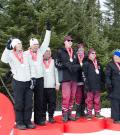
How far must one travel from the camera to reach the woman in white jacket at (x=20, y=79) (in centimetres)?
648

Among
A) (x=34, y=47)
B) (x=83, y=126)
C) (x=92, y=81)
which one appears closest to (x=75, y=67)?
(x=92, y=81)

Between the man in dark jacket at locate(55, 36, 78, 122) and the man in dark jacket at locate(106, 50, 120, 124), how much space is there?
0.60m

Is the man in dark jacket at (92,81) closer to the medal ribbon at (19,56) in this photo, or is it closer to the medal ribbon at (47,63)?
the medal ribbon at (47,63)

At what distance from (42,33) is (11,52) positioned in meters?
11.3

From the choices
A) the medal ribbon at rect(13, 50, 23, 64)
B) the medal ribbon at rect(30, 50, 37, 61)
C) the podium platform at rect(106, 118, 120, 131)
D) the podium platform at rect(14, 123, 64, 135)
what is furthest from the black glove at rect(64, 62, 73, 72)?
the podium platform at rect(106, 118, 120, 131)

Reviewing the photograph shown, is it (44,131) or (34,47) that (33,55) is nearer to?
(34,47)

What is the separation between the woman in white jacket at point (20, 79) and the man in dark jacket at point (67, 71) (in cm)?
71

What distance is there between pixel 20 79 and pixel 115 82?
5.83 feet

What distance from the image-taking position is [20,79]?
6.50 metres

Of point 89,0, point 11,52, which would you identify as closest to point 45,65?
point 11,52

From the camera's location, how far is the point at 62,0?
2092cm

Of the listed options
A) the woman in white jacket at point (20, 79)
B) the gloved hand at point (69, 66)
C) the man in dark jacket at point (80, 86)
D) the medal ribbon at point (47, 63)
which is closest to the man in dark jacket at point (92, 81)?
the man in dark jacket at point (80, 86)

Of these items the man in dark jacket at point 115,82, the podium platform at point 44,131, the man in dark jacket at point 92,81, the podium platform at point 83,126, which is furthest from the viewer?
the man in dark jacket at point 92,81

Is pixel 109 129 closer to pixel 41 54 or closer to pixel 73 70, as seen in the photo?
pixel 73 70
